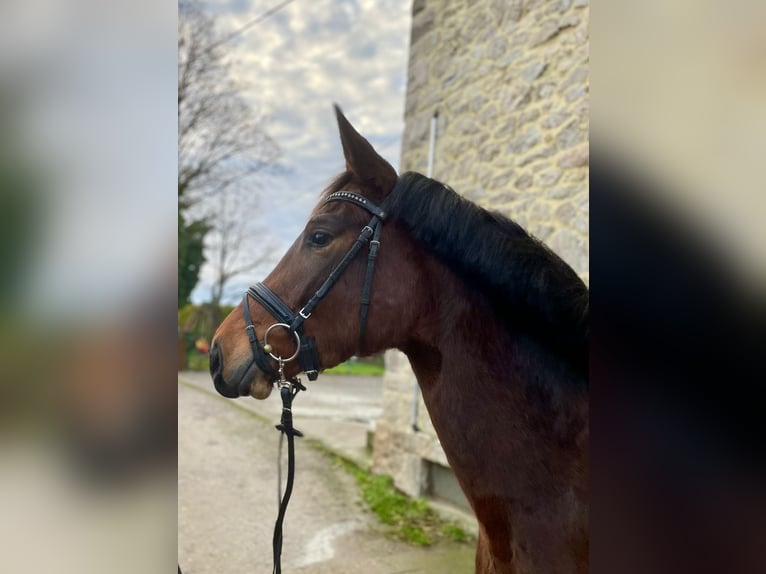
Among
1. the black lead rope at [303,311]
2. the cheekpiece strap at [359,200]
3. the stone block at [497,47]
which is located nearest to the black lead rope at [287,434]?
the black lead rope at [303,311]

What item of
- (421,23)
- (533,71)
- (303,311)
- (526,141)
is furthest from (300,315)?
(421,23)

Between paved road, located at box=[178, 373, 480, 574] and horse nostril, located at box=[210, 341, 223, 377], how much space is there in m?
2.63

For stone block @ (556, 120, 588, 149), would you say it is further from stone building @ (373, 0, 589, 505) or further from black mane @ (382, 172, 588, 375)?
black mane @ (382, 172, 588, 375)

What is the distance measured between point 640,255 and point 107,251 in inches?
A: 26.0

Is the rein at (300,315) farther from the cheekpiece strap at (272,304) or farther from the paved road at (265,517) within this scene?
the paved road at (265,517)

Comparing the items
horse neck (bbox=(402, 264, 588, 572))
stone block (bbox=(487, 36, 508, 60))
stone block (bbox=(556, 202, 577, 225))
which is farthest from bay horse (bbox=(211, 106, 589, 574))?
stone block (bbox=(487, 36, 508, 60))

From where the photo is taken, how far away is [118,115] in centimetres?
67

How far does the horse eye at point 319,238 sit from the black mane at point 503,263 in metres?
0.20

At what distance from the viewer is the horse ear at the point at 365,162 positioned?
1468mm

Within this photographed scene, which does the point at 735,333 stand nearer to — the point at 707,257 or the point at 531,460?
the point at 707,257

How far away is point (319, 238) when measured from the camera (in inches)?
58.7

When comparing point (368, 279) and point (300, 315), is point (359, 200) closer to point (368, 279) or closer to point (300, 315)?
point (368, 279)

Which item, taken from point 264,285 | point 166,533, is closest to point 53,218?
point 166,533

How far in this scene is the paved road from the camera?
3592mm
